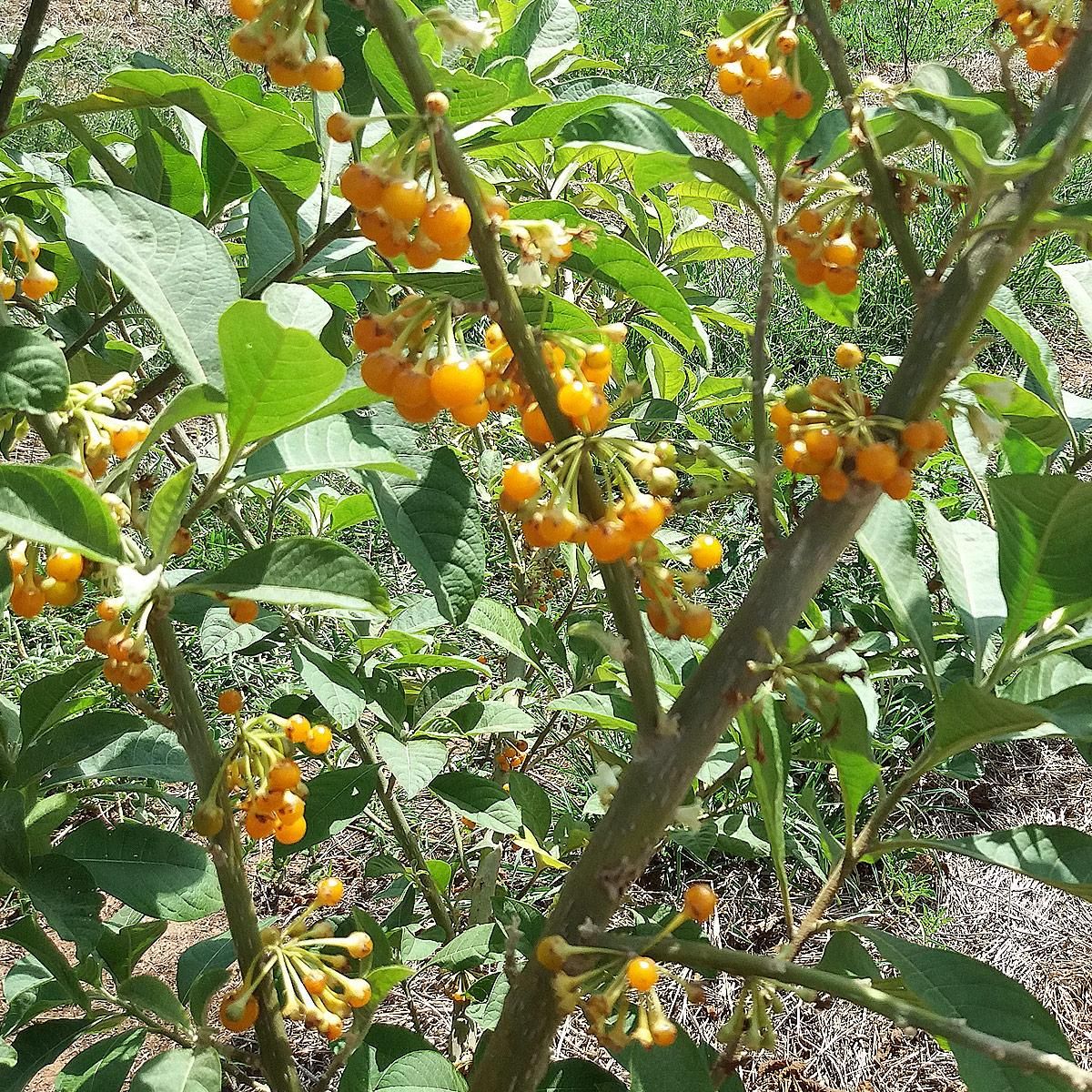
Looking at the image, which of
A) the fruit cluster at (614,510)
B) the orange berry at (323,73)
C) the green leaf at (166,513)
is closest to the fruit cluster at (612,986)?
the fruit cluster at (614,510)

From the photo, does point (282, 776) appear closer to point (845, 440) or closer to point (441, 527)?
point (441, 527)

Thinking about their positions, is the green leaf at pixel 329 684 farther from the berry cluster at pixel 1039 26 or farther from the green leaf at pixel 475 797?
the berry cluster at pixel 1039 26

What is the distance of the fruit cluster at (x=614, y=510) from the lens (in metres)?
0.83

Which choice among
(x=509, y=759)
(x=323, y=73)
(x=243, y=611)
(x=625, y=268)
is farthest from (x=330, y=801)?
(x=323, y=73)

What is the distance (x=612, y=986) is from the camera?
91cm

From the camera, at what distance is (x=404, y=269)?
4.59 feet

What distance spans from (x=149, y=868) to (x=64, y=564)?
637mm

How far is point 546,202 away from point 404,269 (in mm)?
305

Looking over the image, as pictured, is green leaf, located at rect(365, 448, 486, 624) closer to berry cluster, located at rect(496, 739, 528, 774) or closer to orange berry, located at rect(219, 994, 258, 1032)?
orange berry, located at rect(219, 994, 258, 1032)

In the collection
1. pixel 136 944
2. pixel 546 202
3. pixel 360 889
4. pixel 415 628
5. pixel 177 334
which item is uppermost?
pixel 546 202

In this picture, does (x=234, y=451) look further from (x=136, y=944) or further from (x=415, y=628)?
(x=415, y=628)

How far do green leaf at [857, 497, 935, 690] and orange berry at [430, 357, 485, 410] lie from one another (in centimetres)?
64

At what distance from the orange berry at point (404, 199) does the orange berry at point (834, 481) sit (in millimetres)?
400

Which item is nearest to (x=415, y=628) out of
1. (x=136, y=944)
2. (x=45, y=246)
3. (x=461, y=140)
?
(x=136, y=944)
